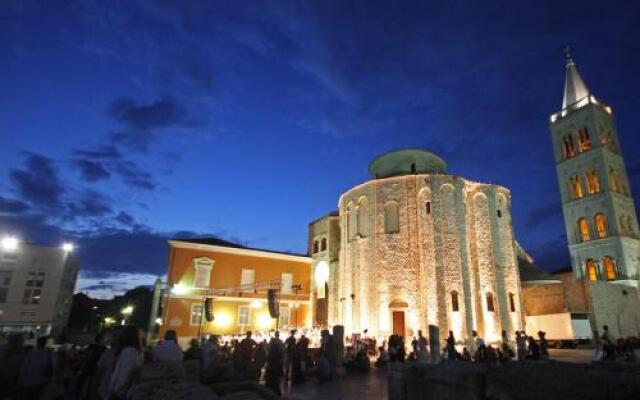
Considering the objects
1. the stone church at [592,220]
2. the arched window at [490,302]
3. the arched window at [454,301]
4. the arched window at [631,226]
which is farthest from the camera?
the arched window at [631,226]

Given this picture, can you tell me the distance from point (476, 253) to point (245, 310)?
1806cm

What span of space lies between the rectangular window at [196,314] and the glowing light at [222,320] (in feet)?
4.29

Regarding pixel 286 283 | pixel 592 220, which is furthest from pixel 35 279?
pixel 592 220

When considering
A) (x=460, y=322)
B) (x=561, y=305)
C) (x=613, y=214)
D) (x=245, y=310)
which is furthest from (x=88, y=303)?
(x=613, y=214)

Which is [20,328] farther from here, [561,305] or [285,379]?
[561,305]

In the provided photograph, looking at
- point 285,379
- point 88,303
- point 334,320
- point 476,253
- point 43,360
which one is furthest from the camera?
point 88,303

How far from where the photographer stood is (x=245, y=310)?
30078 millimetres

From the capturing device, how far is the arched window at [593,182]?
133ft

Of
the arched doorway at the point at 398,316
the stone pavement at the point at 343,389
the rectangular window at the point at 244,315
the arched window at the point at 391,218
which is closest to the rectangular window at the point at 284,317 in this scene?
the rectangular window at the point at 244,315

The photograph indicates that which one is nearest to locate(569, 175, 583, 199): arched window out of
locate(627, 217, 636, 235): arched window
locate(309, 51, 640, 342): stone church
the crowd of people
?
locate(627, 217, 636, 235): arched window

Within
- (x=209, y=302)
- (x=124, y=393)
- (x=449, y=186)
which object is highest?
(x=449, y=186)

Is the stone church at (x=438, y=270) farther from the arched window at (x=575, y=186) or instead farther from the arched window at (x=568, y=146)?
the arched window at (x=568, y=146)

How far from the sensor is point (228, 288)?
2961 centimetres

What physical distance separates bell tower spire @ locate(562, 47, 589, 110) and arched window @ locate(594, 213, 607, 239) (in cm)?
1415
